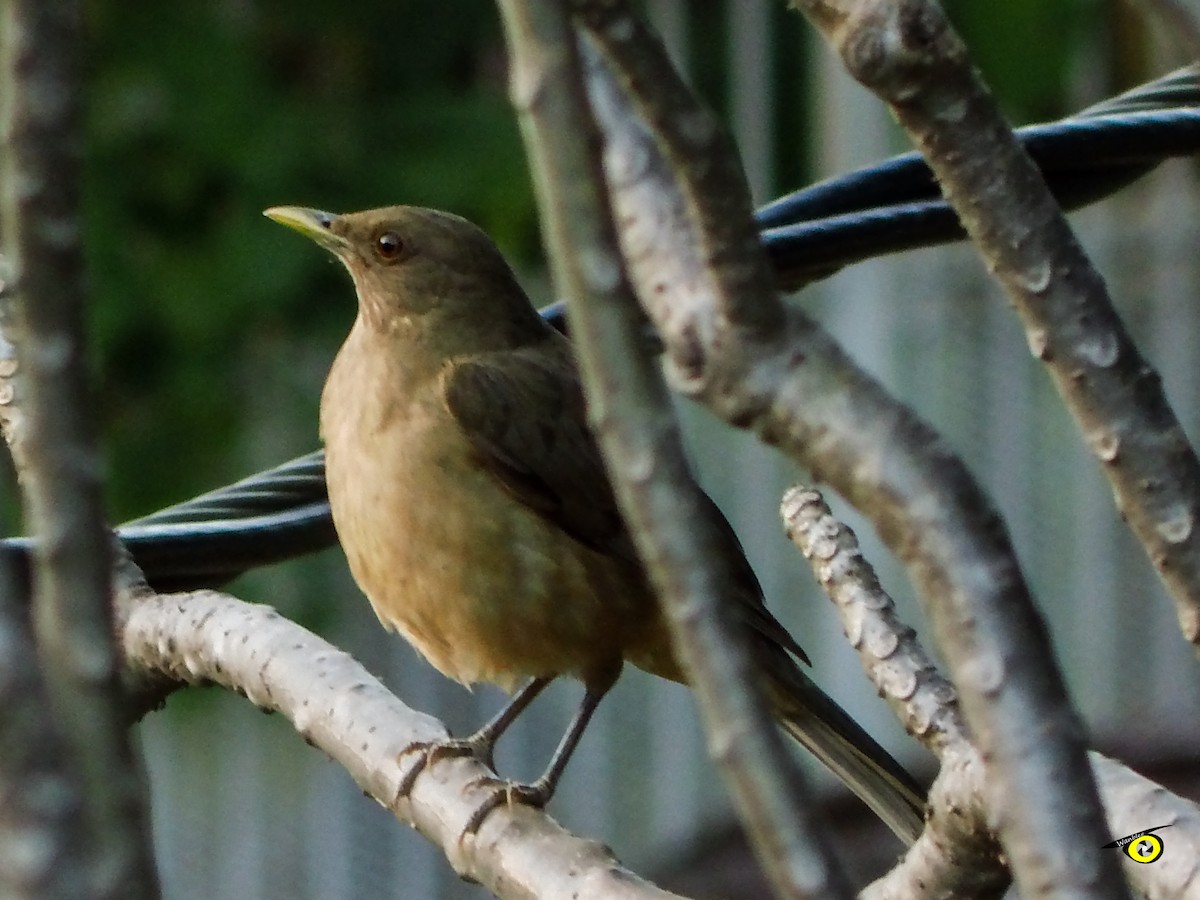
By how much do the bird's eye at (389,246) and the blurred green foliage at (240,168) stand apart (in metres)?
2.55

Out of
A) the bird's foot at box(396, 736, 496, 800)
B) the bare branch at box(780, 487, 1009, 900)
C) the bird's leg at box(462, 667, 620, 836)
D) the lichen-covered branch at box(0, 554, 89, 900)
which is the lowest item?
the bird's leg at box(462, 667, 620, 836)

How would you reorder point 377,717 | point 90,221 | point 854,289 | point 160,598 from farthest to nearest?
point 854,289
point 90,221
point 160,598
point 377,717

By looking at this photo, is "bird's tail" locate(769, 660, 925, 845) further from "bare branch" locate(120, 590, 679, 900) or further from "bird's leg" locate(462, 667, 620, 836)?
"bare branch" locate(120, 590, 679, 900)

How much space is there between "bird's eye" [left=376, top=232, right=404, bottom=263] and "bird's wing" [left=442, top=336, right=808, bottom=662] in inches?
13.7

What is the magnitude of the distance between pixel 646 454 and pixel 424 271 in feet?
9.05

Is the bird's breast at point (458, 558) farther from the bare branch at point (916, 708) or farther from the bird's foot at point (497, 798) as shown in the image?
the bare branch at point (916, 708)

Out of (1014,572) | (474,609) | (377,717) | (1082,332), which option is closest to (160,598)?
(377,717)

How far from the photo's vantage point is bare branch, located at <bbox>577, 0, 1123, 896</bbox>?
3.62 feet

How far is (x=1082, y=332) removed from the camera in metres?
1.51

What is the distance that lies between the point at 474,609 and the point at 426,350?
22.6 inches

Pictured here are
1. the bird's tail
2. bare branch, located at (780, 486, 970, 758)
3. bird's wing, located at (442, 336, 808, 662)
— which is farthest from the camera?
bird's wing, located at (442, 336, 808, 662)

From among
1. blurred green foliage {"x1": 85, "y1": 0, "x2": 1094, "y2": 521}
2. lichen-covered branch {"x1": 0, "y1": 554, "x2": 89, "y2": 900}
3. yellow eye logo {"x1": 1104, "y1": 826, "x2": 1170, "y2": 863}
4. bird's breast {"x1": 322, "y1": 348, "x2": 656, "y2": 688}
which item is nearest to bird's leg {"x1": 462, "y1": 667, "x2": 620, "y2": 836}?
bird's breast {"x1": 322, "y1": 348, "x2": 656, "y2": 688}

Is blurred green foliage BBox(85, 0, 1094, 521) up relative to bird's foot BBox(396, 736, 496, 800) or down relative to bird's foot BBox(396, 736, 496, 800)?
up

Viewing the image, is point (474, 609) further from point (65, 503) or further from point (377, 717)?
point (65, 503)
